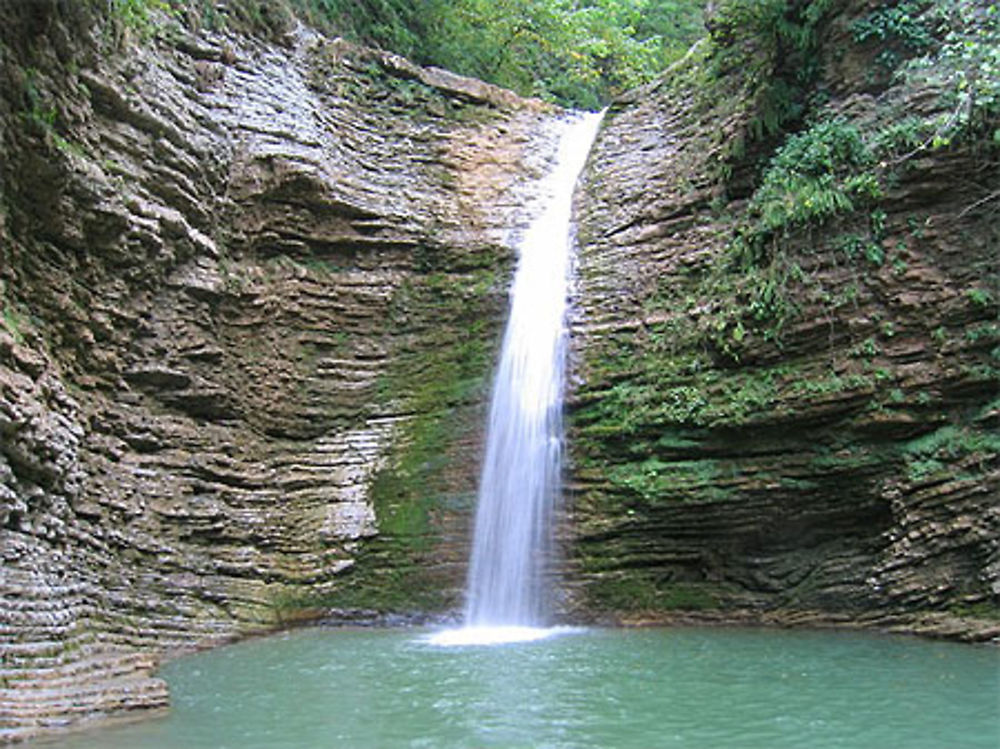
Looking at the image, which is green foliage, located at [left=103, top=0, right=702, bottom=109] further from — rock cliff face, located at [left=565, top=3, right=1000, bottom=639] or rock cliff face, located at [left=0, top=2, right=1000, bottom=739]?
rock cliff face, located at [left=565, top=3, right=1000, bottom=639]

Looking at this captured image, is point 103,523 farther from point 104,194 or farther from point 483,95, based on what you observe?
point 483,95

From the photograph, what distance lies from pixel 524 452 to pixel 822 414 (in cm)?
328

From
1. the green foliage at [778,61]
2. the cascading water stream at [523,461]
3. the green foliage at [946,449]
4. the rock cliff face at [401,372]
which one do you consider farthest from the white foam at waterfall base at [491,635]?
the green foliage at [778,61]

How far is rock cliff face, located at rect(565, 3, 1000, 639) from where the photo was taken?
834 centimetres

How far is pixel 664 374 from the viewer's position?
9.80 metres

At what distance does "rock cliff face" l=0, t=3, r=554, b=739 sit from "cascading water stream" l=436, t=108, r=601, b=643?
0.29 m

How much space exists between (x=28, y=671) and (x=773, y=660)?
18.5 feet

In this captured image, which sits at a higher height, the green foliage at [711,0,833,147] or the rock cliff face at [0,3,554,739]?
the green foliage at [711,0,833,147]

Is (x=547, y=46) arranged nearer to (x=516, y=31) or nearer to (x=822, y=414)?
(x=516, y=31)

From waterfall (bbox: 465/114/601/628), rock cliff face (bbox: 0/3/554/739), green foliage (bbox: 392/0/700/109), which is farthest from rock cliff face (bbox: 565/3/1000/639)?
green foliage (bbox: 392/0/700/109)

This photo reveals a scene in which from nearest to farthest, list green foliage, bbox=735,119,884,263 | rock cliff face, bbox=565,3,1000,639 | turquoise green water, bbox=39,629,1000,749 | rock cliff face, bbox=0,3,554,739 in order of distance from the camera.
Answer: turquoise green water, bbox=39,629,1000,749 → rock cliff face, bbox=0,3,554,739 → rock cliff face, bbox=565,3,1000,639 → green foliage, bbox=735,119,884,263

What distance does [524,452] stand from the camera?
1011cm

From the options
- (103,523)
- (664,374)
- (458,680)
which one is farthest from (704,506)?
(103,523)

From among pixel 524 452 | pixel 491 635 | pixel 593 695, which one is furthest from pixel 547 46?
pixel 593 695
